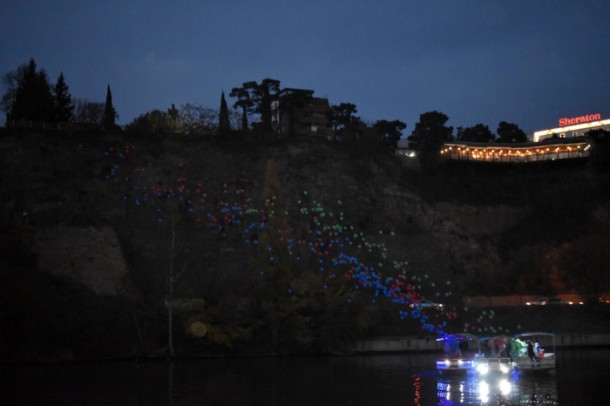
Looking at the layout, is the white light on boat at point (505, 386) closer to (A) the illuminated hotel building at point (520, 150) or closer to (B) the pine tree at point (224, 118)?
(B) the pine tree at point (224, 118)

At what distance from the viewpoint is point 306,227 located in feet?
214

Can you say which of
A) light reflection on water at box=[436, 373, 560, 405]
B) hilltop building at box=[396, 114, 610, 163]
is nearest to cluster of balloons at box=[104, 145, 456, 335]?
light reflection on water at box=[436, 373, 560, 405]

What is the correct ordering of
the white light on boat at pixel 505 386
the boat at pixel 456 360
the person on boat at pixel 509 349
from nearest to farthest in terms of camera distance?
the white light on boat at pixel 505 386 → the boat at pixel 456 360 → the person on boat at pixel 509 349

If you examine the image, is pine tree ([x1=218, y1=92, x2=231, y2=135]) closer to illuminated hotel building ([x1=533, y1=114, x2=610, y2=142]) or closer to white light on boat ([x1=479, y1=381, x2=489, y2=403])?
white light on boat ([x1=479, y1=381, x2=489, y2=403])

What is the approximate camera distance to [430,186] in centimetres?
7788

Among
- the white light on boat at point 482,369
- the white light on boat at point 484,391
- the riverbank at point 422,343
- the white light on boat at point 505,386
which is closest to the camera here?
the white light on boat at point 484,391

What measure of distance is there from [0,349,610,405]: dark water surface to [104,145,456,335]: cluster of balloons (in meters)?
12.6

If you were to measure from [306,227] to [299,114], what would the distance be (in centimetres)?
4134

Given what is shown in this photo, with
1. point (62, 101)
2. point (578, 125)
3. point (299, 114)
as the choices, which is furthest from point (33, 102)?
point (578, 125)

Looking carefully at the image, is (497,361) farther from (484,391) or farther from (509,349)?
(484,391)

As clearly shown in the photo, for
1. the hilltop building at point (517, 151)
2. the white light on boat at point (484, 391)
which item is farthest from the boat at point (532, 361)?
the hilltop building at point (517, 151)

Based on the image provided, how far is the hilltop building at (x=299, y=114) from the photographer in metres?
88.1

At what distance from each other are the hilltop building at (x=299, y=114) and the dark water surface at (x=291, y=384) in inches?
1577

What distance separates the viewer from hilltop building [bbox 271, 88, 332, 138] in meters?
88.1
